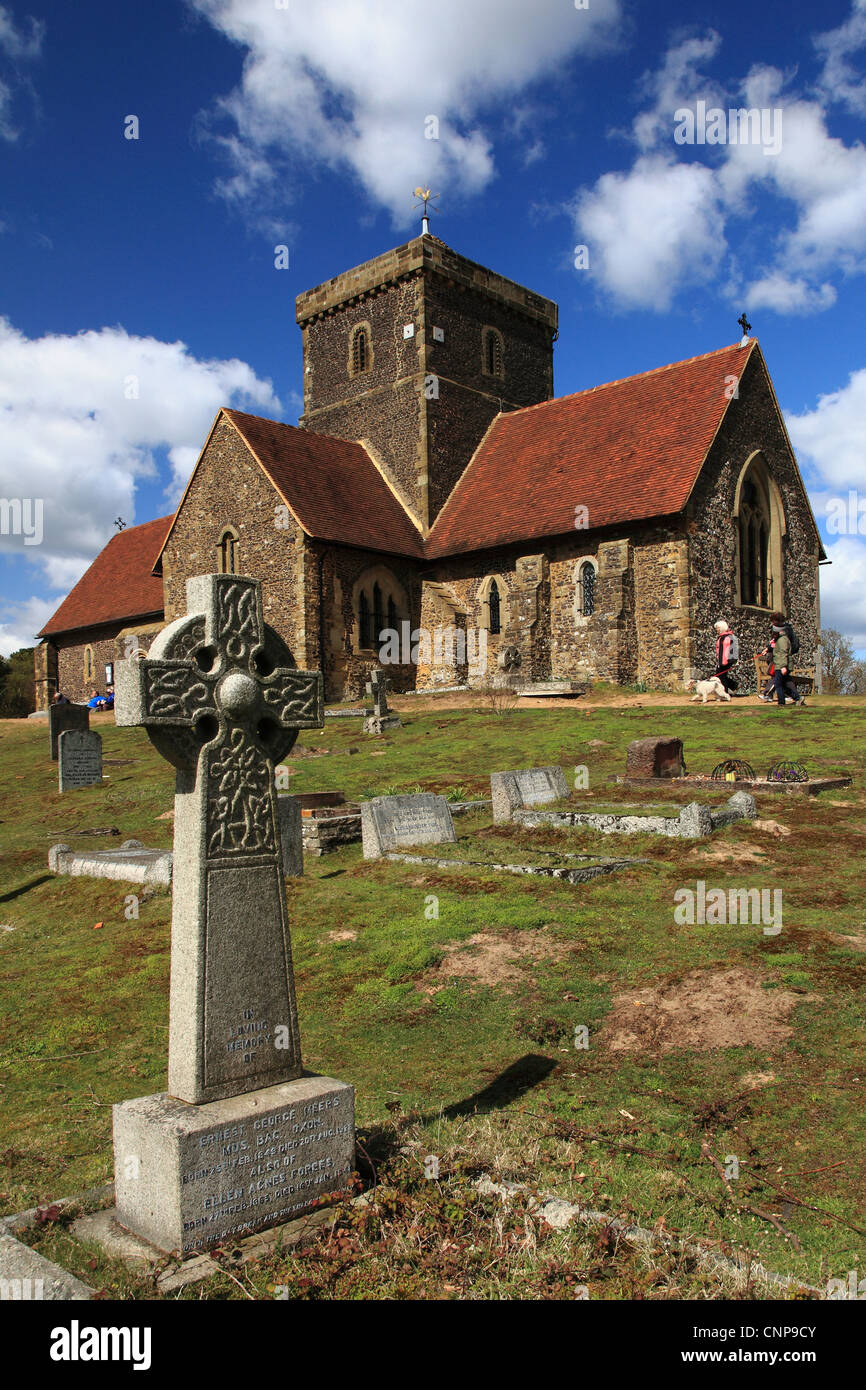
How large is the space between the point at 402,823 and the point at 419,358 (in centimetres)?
2294

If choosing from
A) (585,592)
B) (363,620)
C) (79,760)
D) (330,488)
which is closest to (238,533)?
(330,488)

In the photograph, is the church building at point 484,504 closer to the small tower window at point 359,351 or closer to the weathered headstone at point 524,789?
the small tower window at point 359,351

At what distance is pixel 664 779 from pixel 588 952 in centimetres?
604

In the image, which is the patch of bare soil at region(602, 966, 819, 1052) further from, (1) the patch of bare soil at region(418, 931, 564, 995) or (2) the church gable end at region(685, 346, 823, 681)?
(2) the church gable end at region(685, 346, 823, 681)

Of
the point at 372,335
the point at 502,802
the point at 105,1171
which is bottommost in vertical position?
the point at 105,1171

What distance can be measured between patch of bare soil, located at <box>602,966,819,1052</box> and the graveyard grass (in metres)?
0.05

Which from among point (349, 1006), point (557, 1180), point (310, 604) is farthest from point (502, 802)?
point (310, 604)

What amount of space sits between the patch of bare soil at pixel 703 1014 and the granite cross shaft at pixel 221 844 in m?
2.56

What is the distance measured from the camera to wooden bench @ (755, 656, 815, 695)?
2559cm

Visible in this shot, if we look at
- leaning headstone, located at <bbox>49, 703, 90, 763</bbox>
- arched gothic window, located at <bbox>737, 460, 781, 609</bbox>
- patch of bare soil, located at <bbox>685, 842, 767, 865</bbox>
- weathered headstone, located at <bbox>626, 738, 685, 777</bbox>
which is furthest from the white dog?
leaning headstone, located at <bbox>49, 703, 90, 763</bbox>

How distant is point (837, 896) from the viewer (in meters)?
7.93

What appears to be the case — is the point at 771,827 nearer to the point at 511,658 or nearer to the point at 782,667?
the point at 782,667
